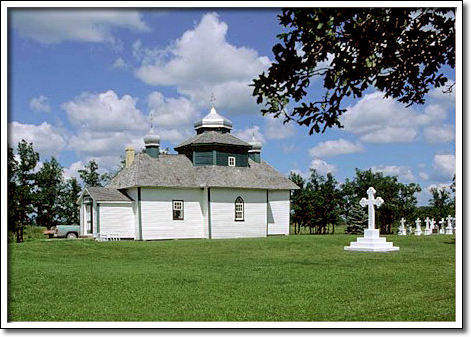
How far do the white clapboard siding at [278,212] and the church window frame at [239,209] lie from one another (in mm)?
2291

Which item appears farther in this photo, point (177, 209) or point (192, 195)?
point (192, 195)

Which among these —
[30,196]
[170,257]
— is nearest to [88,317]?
[170,257]

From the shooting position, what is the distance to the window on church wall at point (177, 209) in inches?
1258

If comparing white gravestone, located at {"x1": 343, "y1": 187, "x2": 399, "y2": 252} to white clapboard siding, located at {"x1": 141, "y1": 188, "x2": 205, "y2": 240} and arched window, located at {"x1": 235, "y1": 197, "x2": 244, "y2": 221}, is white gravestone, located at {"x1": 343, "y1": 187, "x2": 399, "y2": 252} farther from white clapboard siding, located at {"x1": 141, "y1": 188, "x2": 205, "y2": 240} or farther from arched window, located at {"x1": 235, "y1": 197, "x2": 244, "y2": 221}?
white clapboard siding, located at {"x1": 141, "y1": 188, "x2": 205, "y2": 240}

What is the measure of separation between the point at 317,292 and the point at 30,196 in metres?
16.3

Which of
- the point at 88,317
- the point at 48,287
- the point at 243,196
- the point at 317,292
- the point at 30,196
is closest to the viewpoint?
the point at 88,317

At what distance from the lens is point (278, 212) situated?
35.4 m

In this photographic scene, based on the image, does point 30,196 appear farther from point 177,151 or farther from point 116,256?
point 177,151

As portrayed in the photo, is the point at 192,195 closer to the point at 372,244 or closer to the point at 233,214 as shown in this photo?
the point at 233,214

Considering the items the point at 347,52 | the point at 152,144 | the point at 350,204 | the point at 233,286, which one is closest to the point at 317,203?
the point at 350,204

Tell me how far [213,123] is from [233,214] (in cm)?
544

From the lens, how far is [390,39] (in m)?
6.40

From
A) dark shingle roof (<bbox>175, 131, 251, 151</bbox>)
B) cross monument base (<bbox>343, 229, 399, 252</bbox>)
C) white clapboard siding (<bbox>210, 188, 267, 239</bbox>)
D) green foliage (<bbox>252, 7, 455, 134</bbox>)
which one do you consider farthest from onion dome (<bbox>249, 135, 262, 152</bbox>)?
green foliage (<bbox>252, 7, 455, 134</bbox>)

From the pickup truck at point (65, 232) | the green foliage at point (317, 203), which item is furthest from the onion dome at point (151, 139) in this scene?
the green foliage at point (317, 203)
